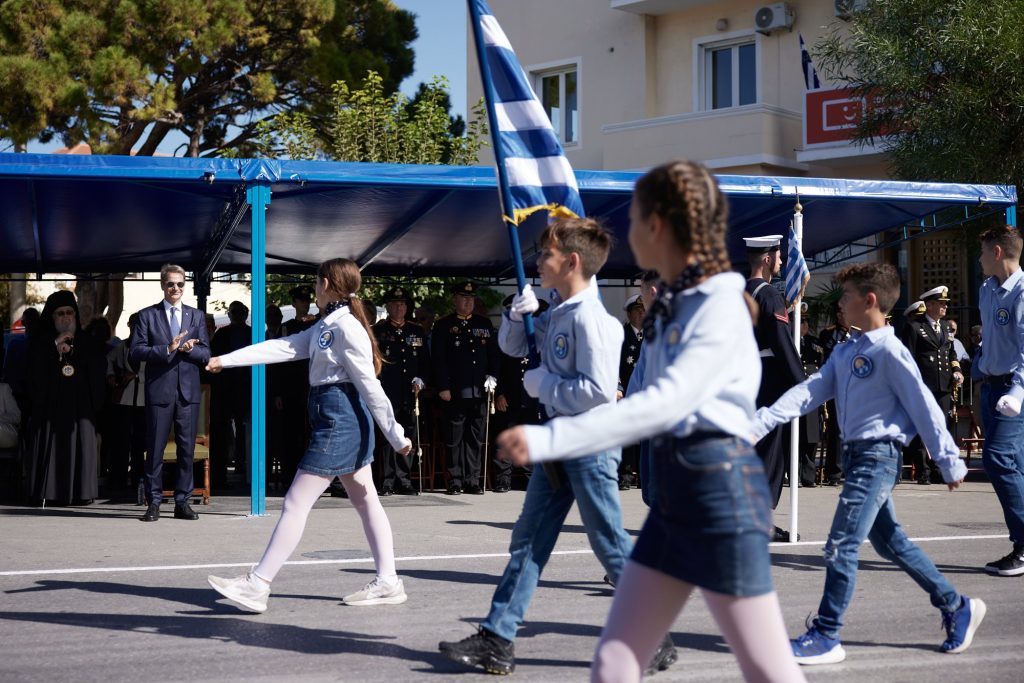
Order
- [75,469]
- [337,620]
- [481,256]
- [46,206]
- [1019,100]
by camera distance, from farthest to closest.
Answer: [481,256], [1019,100], [46,206], [75,469], [337,620]

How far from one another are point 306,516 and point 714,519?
11.5 ft

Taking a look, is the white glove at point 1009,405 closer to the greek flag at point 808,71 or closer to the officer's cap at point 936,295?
the officer's cap at point 936,295

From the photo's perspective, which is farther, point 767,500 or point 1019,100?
point 1019,100

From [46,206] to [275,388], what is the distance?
3.24m

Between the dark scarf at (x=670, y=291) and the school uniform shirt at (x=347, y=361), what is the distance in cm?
319

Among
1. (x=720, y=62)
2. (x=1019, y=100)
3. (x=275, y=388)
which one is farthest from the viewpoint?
(x=720, y=62)

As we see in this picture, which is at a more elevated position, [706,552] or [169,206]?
[169,206]

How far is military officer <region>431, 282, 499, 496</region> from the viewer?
1354 centimetres

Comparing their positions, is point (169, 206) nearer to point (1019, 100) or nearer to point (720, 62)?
point (1019, 100)

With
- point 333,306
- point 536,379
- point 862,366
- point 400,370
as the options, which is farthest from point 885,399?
point 400,370

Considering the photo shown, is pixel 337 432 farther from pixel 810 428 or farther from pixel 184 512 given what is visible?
pixel 810 428

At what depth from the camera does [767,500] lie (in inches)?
131

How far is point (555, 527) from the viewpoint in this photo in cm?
533

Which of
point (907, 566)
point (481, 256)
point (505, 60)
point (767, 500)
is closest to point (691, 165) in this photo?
point (767, 500)
